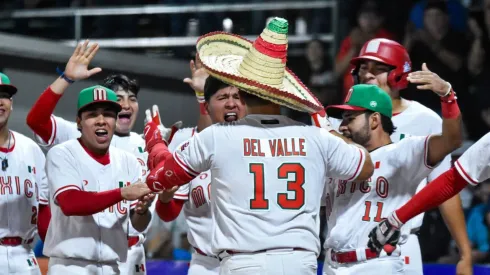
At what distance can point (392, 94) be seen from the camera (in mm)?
5465

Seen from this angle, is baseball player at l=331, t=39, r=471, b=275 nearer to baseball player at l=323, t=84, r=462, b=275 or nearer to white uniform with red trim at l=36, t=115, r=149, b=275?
Answer: baseball player at l=323, t=84, r=462, b=275

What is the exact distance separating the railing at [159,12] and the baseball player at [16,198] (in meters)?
4.45

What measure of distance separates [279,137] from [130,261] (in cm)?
209

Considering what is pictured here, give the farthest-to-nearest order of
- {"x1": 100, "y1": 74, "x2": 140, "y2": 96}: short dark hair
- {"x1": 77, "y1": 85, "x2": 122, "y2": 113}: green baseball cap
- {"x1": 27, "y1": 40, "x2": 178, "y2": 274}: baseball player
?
{"x1": 100, "y1": 74, "x2": 140, "y2": 96}: short dark hair, {"x1": 27, "y1": 40, "x2": 178, "y2": 274}: baseball player, {"x1": 77, "y1": 85, "x2": 122, "y2": 113}: green baseball cap

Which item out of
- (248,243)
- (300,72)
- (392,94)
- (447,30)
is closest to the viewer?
(248,243)

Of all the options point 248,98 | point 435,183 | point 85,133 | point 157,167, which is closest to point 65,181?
point 85,133

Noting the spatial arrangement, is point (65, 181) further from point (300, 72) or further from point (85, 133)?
point (300, 72)

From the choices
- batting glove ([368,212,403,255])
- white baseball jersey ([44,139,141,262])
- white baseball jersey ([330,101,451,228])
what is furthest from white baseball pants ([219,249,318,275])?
white baseball jersey ([330,101,451,228])

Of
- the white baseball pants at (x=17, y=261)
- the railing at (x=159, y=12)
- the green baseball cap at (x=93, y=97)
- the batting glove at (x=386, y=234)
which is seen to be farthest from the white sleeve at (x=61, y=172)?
the railing at (x=159, y=12)

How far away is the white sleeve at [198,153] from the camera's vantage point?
4.05 meters

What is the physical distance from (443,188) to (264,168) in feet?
3.08

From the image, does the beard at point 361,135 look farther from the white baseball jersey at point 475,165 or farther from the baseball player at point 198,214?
the baseball player at point 198,214

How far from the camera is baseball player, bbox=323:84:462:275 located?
4.73m

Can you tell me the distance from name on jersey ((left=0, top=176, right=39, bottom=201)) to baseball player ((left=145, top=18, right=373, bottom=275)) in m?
1.57
